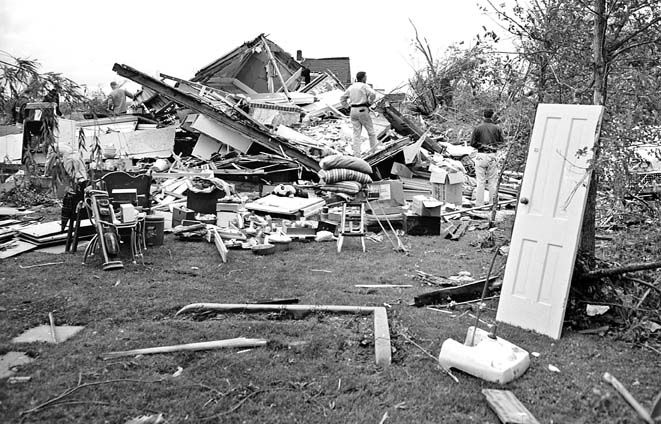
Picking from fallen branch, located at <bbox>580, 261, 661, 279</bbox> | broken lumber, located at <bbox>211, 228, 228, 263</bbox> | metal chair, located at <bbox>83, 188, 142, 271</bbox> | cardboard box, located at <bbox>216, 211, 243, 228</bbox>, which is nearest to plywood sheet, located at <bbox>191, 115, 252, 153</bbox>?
cardboard box, located at <bbox>216, 211, 243, 228</bbox>

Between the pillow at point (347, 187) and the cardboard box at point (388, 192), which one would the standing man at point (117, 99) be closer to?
the cardboard box at point (388, 192)

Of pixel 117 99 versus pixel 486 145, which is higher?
pixel 117 99

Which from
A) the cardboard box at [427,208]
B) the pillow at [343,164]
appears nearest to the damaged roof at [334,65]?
the cardboard box at [427,208]

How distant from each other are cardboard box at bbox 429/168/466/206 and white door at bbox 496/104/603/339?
669 centimetres

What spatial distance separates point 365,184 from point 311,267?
1953 mm

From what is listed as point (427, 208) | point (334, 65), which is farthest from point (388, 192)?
point (334, 65)

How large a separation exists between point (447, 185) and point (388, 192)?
1.71m

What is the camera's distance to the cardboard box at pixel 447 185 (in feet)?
38.6

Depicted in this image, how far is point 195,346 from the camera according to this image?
439cm

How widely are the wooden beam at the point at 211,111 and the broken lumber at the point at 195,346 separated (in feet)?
28.5

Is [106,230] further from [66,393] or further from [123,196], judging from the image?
[66,393]

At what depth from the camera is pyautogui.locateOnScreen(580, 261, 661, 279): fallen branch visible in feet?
14.7

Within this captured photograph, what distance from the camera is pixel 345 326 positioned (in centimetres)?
496

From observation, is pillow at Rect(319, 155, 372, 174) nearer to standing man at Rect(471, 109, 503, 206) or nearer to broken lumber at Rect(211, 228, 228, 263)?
broken lumber at Rect(211, 228, 228, 263)
